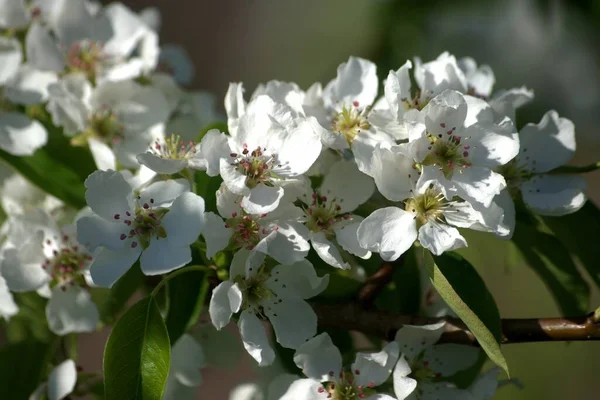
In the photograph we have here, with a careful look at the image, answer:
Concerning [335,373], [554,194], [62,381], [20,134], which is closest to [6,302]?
[62,381]

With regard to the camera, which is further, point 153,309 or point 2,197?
point 2,197

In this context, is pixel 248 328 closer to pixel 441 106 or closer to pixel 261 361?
pixel 261 361

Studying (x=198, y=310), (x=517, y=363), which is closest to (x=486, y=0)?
(x=517, y=363)

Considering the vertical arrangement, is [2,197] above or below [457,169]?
below

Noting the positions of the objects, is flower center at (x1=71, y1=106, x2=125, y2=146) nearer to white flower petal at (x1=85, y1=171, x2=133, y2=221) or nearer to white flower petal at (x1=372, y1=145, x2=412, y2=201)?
white flower petal at (x1=85, y1=171, x2=133, y2=221)

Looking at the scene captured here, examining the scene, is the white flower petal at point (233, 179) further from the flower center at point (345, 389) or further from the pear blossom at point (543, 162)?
the pear blossom at point (543, 162)

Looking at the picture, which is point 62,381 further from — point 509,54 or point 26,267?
point 509,54
